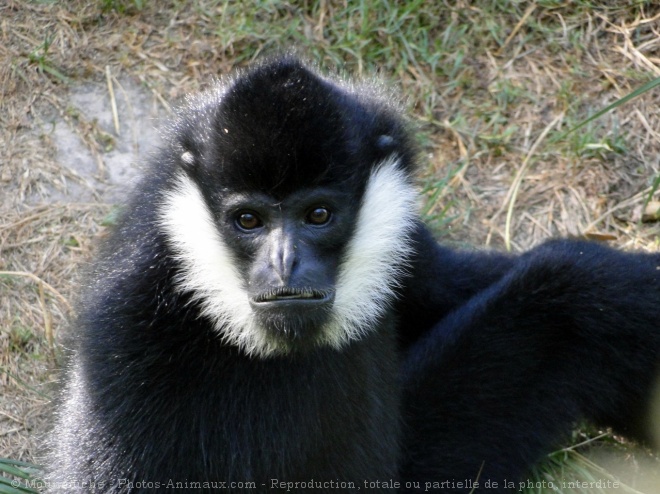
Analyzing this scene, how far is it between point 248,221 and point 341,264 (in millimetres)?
597

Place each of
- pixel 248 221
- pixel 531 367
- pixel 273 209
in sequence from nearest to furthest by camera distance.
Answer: pixel 273 209 → pixel 248 221 → pixel 531 367

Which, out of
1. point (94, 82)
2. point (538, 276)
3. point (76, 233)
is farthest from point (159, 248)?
point (94, 82)

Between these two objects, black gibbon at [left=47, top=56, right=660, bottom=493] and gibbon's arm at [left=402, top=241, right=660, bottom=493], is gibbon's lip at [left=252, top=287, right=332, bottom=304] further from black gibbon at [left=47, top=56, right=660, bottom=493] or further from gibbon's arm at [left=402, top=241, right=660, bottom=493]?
gibbon's arm at [left=402, top=241, right=660, bottom=493]

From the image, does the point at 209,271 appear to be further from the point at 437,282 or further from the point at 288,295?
the point at 437,282

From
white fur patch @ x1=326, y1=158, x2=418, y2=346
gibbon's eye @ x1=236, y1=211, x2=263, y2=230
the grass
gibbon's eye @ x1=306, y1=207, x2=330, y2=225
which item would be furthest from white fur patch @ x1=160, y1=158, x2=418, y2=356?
the grass

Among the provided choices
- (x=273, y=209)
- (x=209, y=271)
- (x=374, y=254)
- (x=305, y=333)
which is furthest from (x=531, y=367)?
(x=209, y=271)

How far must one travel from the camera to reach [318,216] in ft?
16.4

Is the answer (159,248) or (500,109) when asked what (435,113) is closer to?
(500,109)

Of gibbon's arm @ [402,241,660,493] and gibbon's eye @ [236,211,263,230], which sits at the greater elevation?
gibbon's eye @ [236,211,263,230]

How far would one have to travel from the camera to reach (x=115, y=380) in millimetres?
4859

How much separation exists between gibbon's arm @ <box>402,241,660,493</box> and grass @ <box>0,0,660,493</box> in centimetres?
200

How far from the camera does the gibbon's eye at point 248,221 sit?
496cm

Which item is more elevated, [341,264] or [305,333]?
[341,264]

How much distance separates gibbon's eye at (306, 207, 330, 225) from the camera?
500cm
